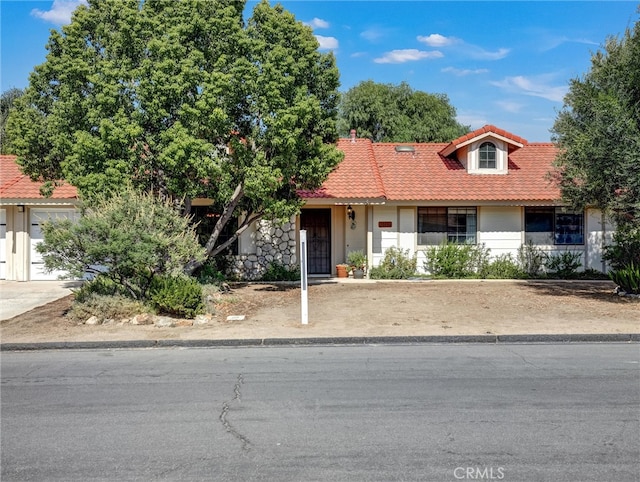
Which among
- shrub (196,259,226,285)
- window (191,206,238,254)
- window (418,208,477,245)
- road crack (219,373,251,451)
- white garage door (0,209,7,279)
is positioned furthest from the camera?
window (418,208,477,245)

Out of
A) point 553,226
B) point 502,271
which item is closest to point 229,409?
point 502,271

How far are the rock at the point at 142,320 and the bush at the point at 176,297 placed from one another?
40 cm

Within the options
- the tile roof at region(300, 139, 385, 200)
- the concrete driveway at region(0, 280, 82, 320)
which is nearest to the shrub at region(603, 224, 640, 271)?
the tile roof at region(300, 139, 385, 200)

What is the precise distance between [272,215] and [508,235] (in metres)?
9.17

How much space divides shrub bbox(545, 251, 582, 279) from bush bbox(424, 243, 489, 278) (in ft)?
7.40

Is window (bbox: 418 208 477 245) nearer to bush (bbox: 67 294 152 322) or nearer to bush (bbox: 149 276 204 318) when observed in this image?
bush (bbox: 149 276 204 318)

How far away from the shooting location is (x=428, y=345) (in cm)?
972

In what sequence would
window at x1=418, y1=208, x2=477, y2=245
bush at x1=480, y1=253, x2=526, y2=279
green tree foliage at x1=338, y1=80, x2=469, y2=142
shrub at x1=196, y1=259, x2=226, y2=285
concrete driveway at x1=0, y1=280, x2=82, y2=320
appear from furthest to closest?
green tree foliage at x1=338, y1=80, x2=469, y2=142 < window at x1=418, y1=208, x2=477, y2=245 < bush at x1=480, y1=253, x2=526, y2=279 < shrub at x1=196, y1=259, x2=226, y2=285 < concrete driveway at x1=0, y1=280, x2=82, y2=320

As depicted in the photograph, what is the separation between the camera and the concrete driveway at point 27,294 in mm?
13797

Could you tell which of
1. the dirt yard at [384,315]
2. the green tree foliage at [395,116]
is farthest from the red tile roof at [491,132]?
the green tree foliage at [395,116]

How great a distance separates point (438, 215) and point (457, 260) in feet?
5.87

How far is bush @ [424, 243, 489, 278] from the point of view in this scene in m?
19.4

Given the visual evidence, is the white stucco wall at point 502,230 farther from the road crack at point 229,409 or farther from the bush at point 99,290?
the road crack at point 229,409

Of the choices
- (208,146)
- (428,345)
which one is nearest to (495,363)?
(428,345)
